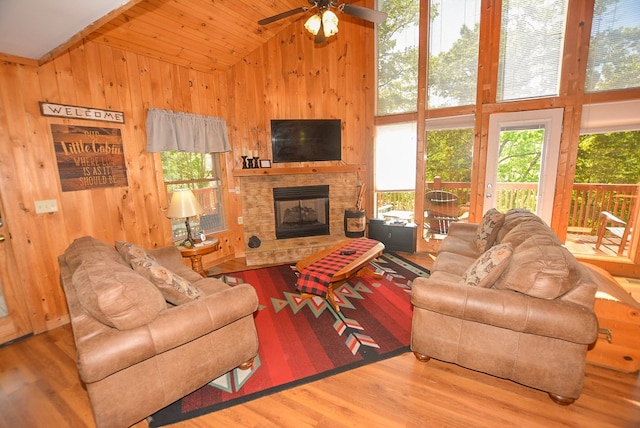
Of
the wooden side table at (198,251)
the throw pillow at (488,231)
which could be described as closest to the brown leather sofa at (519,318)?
the throw pillow at (488,231)

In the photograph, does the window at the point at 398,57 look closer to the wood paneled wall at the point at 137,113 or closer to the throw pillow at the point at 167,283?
the wood paneled wall at the point at 137,113

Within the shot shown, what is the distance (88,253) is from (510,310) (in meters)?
2.86

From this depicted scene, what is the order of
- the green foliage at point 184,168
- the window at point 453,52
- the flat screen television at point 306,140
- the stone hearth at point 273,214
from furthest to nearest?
the flat screen television at point 306,140, the stone hearth at point 273,214, the window at point 453,52, the green foliage at point 184,168

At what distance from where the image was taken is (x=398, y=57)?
15.2 feet

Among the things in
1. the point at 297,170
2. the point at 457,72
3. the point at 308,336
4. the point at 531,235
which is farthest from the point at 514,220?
the point at 297,170

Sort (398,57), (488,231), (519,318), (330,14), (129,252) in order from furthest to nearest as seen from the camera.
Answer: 1. (398,57)
2. (488,231)
3. (330,14)
4. (129,252)
5. (519,318)

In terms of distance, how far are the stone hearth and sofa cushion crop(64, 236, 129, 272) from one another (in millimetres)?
2183

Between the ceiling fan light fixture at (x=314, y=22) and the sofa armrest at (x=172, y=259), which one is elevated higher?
the ceiling fan light fixture at (x=314, y=22)

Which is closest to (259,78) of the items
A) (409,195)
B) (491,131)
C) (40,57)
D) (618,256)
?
(40,57)

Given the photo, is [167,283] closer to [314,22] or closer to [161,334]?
[161,334]

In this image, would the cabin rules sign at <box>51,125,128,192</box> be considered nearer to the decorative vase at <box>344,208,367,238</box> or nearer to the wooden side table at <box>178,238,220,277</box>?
the wooden side table at <box>178,238,220,277</box>

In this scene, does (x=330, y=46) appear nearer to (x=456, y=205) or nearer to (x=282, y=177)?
(x=282, y=177)

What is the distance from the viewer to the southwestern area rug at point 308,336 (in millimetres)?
1900

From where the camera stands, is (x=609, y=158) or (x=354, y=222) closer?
(x=609, y=158)
